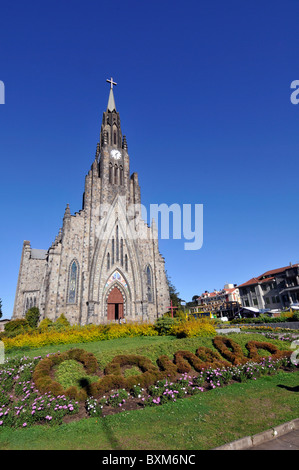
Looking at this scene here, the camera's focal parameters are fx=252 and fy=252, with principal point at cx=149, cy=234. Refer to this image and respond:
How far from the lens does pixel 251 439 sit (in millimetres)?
5355

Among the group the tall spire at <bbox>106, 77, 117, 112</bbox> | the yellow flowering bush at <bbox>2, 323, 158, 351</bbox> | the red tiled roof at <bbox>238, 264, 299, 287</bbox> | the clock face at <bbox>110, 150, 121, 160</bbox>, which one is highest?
the tall spire at <bbox>106, 77, 117, 112</bbox>

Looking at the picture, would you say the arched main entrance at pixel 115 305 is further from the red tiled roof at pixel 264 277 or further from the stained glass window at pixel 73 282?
the red tiled roof at pixel 264 277

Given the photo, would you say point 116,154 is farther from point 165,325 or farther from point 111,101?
point 165,325

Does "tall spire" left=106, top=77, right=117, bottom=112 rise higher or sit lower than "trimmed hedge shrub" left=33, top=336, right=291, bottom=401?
higher

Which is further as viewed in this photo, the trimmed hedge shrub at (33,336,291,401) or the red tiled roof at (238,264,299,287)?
the red tiled roof at (238,264,299,287)

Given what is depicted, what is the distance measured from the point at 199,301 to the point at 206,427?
10119cm

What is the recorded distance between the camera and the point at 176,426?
6258 mm

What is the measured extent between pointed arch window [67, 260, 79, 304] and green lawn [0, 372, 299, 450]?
2603 cm

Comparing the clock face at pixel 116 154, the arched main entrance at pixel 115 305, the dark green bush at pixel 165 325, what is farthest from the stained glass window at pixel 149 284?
the clock face at pixel 116 154

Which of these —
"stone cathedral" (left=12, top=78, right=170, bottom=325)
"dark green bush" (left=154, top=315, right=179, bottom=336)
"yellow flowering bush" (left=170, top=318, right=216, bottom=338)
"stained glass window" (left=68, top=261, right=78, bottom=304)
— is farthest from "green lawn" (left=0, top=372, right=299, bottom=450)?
"stained glass window" (left=68, top=261, right=78, bottom=304)

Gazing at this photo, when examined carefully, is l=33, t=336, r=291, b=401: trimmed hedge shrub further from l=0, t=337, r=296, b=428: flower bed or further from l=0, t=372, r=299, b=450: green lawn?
l=0, t=372, r=299, b=450: green lawn

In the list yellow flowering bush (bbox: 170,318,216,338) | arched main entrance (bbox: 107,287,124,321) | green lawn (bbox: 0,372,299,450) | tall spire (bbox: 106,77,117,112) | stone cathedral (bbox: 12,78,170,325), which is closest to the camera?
green lawn (bbox: 0,372,299,450)

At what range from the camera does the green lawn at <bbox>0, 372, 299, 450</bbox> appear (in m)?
5.46
